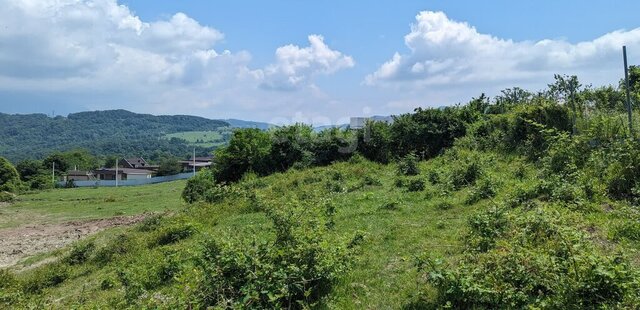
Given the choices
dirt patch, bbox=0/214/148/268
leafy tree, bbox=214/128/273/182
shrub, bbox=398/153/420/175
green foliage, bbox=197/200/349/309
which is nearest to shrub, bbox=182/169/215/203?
dirt patch, bbox=0/214/148/268

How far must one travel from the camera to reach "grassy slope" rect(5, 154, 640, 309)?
643cm

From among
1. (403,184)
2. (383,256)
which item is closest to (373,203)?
(403,184)

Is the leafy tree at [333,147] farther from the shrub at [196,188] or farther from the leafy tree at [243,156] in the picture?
the shrub at [196,188]

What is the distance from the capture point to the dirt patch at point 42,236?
57.7 ft

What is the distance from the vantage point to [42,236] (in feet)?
69.3

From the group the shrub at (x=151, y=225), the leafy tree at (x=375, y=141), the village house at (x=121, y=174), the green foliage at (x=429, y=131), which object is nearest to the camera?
the shrub at (x=151, y=225)

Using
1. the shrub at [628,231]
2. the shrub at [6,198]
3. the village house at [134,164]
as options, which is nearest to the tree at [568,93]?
the shrub at [628,231]

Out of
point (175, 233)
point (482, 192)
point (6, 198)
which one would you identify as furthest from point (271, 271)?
point (6, 198)

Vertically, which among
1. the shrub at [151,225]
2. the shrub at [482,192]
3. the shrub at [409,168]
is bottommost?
the shrub at [151,225]

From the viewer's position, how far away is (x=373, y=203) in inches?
507

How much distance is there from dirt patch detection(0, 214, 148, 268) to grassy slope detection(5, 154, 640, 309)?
272 cm

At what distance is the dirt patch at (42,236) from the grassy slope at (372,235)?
107 inches

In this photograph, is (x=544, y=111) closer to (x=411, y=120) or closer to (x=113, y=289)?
(x=411, y=120)

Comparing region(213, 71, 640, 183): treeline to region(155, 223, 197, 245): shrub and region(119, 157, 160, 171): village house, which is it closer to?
region(155, 223, 197, 245): shrub
